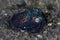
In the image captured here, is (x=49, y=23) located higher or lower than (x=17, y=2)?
lower

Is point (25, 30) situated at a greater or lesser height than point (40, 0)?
lesser

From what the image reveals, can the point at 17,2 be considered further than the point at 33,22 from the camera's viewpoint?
Yes


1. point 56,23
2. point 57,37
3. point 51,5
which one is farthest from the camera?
point 51,5

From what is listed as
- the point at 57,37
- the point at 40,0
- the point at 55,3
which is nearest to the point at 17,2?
the point at 40,0

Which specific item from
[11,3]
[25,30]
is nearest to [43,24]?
[25,30]

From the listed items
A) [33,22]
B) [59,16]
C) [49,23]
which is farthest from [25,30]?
[59,16]

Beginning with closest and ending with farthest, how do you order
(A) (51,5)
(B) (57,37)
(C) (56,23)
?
(B) (57,37), (C) (56,23), (A) (51,5)

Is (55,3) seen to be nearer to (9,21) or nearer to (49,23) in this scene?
(49,23)

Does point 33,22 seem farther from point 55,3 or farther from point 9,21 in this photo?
point 55,3

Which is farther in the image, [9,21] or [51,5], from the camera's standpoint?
[51,5]
